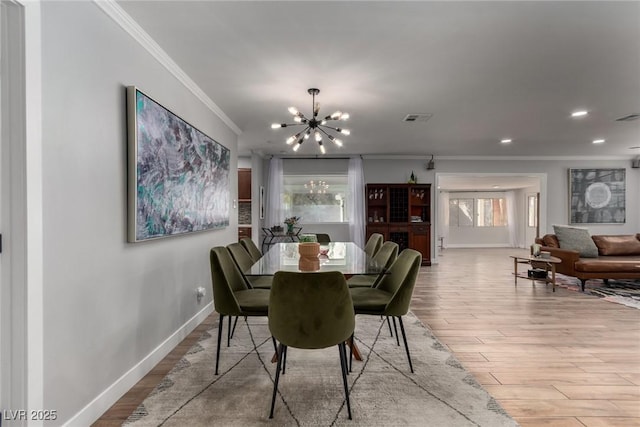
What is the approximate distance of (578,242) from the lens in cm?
535

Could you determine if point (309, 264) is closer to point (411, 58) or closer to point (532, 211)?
point (411, 58)

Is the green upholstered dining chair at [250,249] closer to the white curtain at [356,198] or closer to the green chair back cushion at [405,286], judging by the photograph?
the green chair back cushion at [405,286]

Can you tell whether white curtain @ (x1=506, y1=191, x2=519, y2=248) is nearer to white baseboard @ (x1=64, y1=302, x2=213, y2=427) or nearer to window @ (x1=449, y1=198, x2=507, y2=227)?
window @ (x1=449, y1=198, x2=507, y2=227)

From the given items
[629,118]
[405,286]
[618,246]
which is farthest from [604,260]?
[405,286]

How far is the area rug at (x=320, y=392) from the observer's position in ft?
5.95

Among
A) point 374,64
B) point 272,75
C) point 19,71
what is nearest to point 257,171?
point 272,75

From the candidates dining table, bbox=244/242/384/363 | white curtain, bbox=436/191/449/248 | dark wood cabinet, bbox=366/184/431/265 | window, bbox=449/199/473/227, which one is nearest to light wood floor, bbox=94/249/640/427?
dining table, bbox=244/242/384/363

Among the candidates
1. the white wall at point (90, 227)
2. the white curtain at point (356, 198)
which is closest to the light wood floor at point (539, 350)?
the white wall at point (90, 227)

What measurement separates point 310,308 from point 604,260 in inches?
215

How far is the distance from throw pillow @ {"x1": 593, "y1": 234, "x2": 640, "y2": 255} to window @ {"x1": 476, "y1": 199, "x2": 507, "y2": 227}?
5965mm

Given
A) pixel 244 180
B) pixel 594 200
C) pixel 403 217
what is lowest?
pixel 403 217

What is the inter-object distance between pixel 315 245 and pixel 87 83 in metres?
1.69

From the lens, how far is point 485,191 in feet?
37.9

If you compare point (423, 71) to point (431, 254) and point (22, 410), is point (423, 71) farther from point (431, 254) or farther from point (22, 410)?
point (431, 254)
